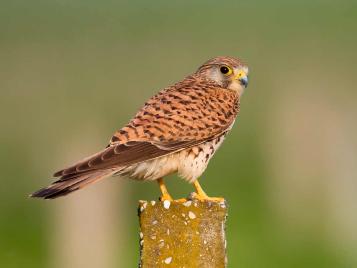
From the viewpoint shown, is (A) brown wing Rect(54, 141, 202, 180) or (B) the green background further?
(B) the green background

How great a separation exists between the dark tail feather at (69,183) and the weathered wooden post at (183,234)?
47 cm

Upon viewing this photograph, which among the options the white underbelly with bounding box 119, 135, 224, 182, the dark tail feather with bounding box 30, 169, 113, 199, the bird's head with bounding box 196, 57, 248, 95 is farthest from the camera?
the bird's head with bounding box 196, 57, 248, 95

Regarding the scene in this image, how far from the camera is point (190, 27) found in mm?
30641

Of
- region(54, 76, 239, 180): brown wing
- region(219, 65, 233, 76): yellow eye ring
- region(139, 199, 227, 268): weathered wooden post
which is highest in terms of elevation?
region(219, 65, 233, 76): yellow eye ring

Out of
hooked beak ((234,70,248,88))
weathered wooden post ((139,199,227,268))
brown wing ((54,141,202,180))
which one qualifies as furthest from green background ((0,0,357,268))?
weathered wooden post ((139,199,227,268))

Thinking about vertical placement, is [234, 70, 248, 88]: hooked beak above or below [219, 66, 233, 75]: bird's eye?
below

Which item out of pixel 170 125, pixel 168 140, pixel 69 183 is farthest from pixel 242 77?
pixel 69 183

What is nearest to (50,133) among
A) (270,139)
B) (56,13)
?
(270,139)

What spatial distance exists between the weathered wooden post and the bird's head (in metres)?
2.82

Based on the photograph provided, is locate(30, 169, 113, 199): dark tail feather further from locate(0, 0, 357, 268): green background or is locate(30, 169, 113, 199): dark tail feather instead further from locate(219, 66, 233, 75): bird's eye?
locate(0, 0, 357, 268): green background

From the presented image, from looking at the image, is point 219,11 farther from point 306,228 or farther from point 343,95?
point 306,228

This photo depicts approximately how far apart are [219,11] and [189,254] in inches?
1184

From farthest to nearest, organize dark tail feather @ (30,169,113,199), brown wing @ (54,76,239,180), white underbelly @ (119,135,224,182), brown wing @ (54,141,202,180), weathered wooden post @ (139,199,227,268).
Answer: white underbelly @ (119,135,224,182) → brown wing @ (54,76,239,180) → brown wing @ (54,141,202,180) → dark tail feather @ (30,169,113,199) → weathered wooden post @ (139,199,227,268)

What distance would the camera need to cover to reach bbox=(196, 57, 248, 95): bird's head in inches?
349
